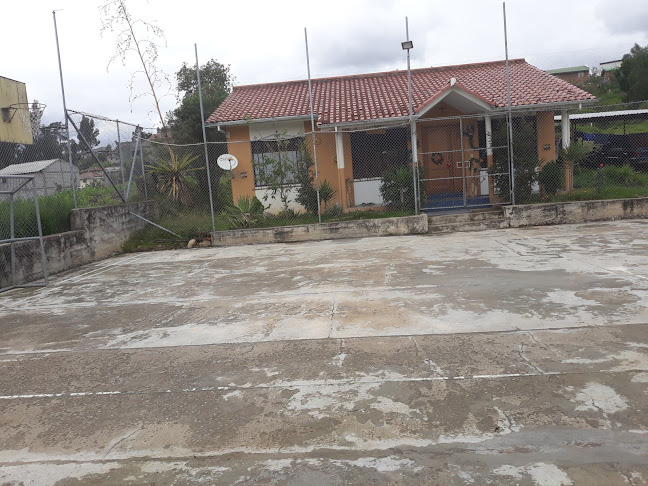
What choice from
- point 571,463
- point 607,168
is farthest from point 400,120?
point 571,463

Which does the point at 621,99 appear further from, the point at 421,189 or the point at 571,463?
the point at 571,463

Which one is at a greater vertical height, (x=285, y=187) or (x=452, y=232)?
(x=285, y=187)

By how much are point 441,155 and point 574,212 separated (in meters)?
4.47

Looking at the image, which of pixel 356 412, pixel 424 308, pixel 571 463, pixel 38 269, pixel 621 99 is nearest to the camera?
pixel 571 463

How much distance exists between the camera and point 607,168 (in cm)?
1465

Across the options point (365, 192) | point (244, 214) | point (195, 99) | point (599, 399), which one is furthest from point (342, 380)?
point (195, 99)

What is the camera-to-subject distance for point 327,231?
13359 millimetres

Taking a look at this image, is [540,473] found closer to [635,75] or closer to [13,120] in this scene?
[13,120]

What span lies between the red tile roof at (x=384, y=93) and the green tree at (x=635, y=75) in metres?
13.9

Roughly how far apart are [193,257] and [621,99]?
27667mm

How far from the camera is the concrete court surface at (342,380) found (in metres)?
3.20

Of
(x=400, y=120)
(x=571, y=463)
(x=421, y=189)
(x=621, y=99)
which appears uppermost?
(x=621, y=99)

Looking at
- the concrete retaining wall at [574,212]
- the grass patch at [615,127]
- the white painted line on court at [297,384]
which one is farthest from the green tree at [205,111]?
the grass patch at [615,127]

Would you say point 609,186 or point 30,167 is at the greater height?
point 30,167
